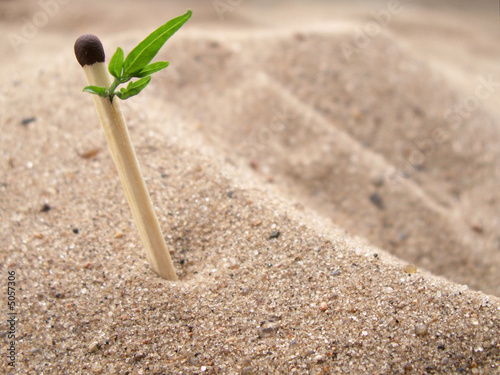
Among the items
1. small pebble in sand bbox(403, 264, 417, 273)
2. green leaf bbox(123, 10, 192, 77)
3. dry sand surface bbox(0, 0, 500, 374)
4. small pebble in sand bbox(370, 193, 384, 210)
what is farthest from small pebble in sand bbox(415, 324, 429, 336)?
green leaf bbox(123, 10, 192, 77)

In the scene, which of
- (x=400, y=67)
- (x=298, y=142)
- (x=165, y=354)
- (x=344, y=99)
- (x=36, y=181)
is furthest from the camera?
(x=400, y=67)

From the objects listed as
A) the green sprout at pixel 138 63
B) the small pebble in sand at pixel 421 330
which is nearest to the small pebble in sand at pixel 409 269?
the small pebble in sand at pixel 421 330

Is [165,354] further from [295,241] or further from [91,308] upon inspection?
[295,241]

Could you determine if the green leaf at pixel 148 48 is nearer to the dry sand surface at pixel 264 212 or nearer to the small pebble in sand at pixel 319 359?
the dry sand surface at pixel 264 212

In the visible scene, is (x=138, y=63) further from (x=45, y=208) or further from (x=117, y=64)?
(x=45, y=208)

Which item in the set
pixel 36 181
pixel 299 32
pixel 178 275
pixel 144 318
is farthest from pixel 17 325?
pixel 299 32

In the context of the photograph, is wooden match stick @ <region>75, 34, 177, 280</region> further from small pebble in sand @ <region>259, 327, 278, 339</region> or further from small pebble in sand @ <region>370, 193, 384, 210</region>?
small pebble in sand @ <region>370, 193, 384, 210</region>
